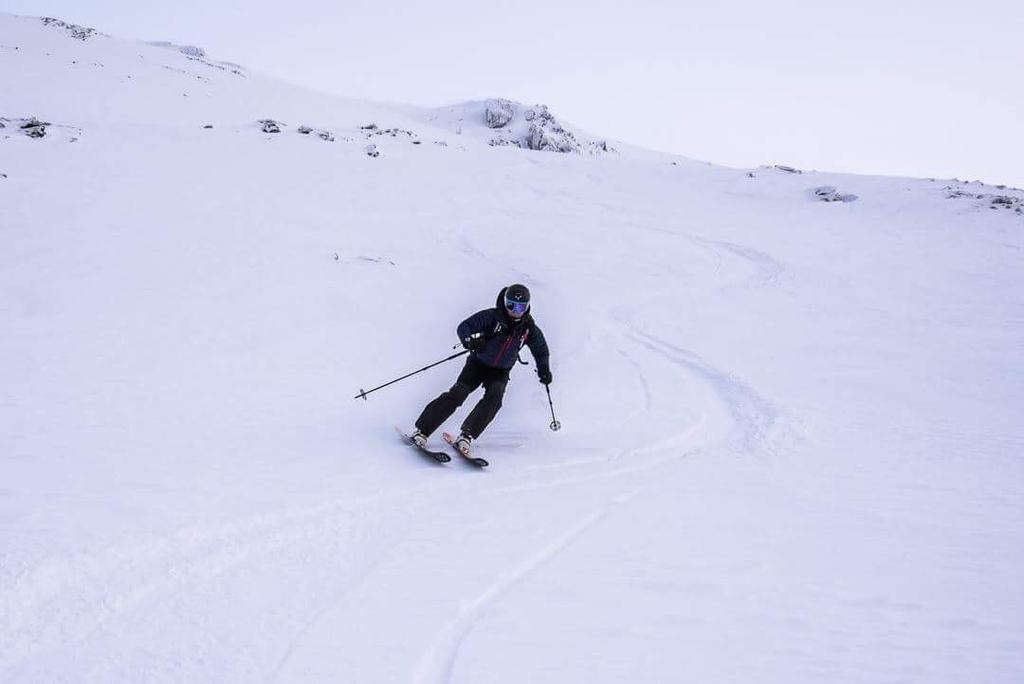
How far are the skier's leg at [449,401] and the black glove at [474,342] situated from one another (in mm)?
207

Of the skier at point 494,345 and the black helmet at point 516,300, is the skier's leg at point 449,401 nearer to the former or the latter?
the skier at point 494,345

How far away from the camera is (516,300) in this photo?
7332mm

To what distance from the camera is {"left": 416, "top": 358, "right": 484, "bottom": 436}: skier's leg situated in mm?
6984

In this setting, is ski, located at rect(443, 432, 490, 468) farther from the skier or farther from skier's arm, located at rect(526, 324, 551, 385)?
skier's arm, located at rect(526, 324, 551, 385)

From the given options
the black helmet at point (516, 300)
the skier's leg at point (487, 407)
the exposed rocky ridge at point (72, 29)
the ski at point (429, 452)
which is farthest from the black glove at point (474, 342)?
the exposed rocky ridge at point (72, 29)

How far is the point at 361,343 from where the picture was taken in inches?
404

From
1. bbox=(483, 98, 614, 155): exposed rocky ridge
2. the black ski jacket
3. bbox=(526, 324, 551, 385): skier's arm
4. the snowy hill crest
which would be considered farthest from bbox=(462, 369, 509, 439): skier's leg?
the snowy hill crest

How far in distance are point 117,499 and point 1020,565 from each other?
722cm

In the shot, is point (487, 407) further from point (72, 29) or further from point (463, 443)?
point (72, 29)

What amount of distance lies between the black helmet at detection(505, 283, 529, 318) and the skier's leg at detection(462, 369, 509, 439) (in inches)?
29.4

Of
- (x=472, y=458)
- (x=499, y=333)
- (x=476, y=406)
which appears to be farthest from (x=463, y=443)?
(x=499, y=333)

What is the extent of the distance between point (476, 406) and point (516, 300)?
1.31 meters

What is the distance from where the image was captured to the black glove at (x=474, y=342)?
24.3 ft

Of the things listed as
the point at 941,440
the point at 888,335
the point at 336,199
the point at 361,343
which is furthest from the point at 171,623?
the point at 336,199
